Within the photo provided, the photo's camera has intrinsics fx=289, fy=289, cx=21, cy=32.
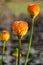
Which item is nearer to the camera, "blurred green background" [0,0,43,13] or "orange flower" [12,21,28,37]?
"orange flower" [12,21,28,37]

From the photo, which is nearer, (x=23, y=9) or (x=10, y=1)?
(x=23, y=9)

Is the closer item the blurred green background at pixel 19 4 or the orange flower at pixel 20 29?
the orange flower at pixel 20 29

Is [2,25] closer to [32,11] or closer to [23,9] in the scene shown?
[23,9]

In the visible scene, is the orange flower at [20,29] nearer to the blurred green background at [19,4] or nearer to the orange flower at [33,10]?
the orange flower at [33,10]

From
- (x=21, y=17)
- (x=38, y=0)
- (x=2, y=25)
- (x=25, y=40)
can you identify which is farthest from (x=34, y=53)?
(x=38, y=0)

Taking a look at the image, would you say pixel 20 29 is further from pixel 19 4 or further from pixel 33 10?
pixel 19 4

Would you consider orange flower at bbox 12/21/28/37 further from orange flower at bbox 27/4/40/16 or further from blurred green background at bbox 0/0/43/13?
blurred green background at bbox 0/0/43/13

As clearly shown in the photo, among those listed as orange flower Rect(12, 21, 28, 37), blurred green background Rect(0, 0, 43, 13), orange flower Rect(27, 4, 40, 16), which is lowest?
blurred green background Rect(0, 0, 43, 13)

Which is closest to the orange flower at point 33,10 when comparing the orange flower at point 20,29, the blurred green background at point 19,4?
Answer: the orange flower at point 20,29

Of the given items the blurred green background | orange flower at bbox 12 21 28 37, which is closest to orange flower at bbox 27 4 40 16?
orange flower at bbox 12 21 28 37

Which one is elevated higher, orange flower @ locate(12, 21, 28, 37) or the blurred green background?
orange flower @ locate(12, 21, 28, 37)

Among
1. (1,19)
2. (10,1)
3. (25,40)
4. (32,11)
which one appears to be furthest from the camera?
(10,1)
